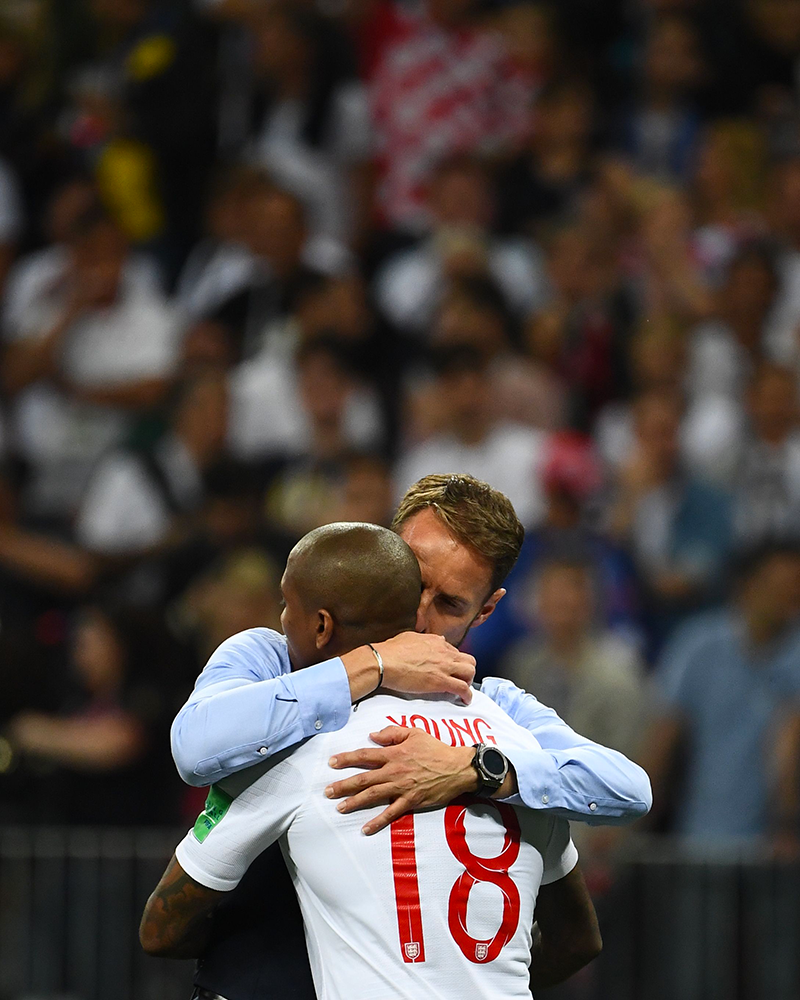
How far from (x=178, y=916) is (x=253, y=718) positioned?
0.44 m

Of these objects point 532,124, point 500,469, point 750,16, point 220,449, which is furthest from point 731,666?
point 750,16

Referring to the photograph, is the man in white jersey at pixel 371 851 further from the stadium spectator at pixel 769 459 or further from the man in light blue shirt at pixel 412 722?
the stadium spectator at pixel 769 459

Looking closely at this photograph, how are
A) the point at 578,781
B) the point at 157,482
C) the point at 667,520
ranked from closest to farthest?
the point at 578,781 → the point at 667,520 → the point at 157,482

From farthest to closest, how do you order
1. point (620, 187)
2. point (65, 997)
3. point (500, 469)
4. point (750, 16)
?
point (750, 16), point (620, 187), point (500, 469), point (65, 997)

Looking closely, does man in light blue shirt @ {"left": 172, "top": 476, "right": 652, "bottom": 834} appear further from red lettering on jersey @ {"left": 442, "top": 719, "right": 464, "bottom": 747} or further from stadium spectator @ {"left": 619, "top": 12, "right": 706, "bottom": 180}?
stadium spectator @ {"left": 619, "top": 12, "right": 706, "bottom": 180}

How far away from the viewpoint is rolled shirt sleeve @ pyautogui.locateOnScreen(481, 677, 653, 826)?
2.90 meters

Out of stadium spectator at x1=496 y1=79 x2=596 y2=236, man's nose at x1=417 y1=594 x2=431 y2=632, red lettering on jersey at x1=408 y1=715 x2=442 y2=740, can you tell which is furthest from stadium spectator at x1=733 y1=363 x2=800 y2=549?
red lettering on jersey at x1=408 y1=715 x2=442 y2=740

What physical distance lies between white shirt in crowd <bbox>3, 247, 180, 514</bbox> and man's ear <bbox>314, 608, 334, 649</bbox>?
6.32 metres

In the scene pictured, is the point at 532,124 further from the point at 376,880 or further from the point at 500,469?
the point at 376,880

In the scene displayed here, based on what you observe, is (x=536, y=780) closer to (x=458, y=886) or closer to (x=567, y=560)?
(x=458, y=886)

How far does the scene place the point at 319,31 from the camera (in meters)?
10.5

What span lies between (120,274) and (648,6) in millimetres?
3833

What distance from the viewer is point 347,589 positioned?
2852mm

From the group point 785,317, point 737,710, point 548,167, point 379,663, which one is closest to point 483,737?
point 379,663
